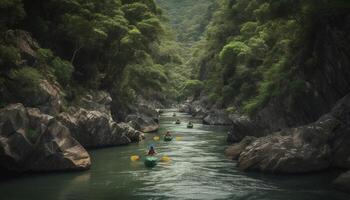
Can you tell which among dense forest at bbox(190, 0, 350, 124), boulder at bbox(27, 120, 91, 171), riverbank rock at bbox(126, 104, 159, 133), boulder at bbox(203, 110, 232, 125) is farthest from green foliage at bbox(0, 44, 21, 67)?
boulder at bbox(203, 110, 232, 125)

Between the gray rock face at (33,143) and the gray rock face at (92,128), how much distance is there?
644cm

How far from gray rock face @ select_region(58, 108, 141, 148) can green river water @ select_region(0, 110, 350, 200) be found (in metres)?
3.37

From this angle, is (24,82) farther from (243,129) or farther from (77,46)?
(243,129)

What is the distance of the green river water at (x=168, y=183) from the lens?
22203 millimetres

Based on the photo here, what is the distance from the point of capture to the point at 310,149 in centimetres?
2752

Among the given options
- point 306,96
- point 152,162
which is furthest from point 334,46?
point 152,162

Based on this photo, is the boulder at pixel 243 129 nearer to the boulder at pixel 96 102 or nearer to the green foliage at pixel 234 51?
the boulder at pixel 96 102

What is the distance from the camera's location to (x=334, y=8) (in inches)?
1137

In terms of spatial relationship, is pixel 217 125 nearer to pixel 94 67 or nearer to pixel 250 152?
pixel 94 67

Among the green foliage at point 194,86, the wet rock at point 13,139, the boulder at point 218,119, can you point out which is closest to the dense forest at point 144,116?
the wet rock at point 13,139

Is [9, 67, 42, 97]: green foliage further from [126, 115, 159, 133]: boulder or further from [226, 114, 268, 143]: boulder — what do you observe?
[126, 115, 159, 133]: boulder

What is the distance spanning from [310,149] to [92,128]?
17.9 meters

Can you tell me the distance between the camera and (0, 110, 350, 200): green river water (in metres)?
22.2

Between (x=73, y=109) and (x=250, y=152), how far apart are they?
15561mm
